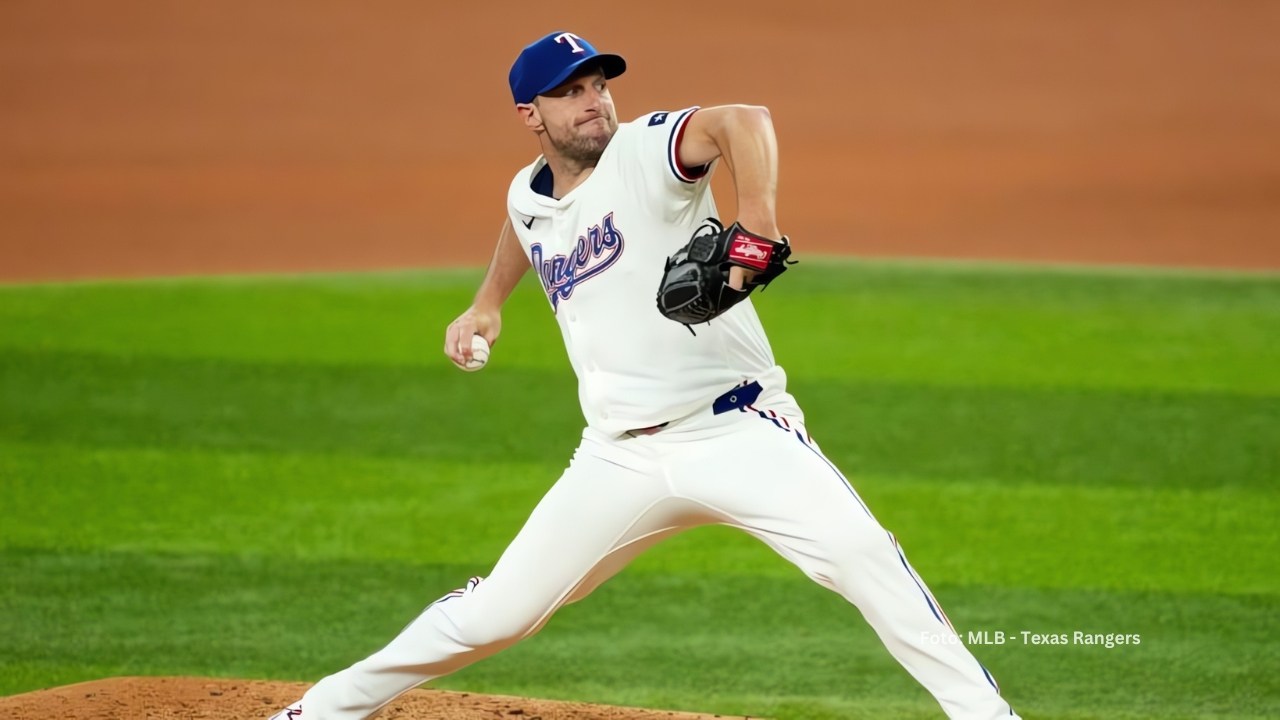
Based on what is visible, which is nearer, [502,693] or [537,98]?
[537,98]

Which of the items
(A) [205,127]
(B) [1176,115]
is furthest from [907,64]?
(A) [205,127]

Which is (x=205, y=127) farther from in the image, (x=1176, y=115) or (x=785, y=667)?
(x=785, y=667)

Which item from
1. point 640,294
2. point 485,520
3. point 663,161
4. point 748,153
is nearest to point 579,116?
point 663,161

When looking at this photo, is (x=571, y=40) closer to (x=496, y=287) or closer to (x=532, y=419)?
(x=496, y=287)

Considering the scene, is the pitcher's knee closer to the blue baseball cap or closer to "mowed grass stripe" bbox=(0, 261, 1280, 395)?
the blue baseball cap

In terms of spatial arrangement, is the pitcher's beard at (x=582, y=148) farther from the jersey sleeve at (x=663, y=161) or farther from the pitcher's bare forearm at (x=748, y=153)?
the pitcher's bare forearm at (x=748, y=153)

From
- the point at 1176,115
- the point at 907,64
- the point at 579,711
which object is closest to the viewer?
the point at 579,711

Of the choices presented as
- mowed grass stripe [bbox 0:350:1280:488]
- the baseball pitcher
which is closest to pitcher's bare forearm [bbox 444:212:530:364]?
the baseball pitcher
